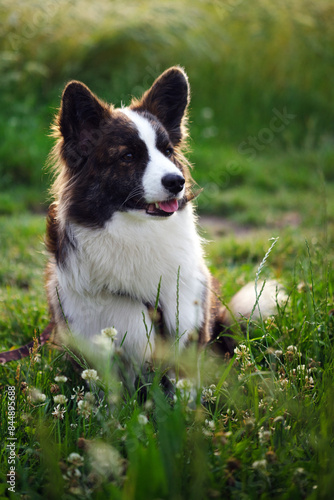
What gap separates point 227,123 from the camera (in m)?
7.87

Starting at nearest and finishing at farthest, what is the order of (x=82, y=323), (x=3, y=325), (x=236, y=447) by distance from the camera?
(x=236, y=447)
(x=82, y=323)
(x=3, y=325)

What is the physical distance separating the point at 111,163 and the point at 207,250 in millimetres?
2516

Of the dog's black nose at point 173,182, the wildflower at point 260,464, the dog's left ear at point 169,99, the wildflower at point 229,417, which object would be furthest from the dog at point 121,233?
the wildflower at point 260,464

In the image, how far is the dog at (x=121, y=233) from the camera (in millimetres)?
2521

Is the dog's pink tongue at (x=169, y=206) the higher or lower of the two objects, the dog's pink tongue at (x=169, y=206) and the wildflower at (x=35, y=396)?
the higher

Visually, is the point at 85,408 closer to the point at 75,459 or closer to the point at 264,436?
the point at 75,459

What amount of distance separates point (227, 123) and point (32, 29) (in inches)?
135

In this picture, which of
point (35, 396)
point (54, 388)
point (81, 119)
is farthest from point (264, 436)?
point (81, 119)

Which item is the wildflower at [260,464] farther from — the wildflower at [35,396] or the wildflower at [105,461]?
the wildflower at [35,396]

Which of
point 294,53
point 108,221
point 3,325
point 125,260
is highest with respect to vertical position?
point 294,53

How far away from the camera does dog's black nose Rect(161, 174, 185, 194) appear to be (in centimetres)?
247

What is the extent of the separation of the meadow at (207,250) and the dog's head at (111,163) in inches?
25.5

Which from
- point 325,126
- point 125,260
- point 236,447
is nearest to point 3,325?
point 125,260

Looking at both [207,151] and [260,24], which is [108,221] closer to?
[207,151]
